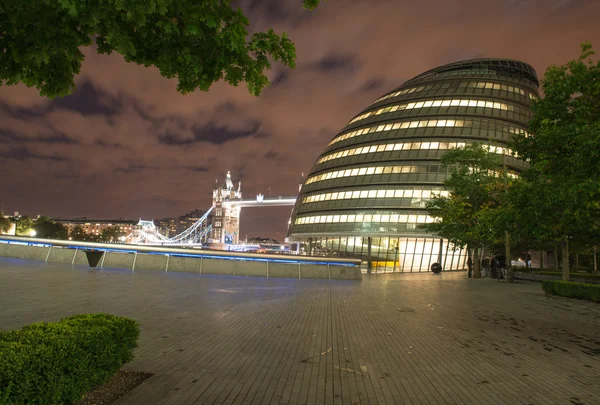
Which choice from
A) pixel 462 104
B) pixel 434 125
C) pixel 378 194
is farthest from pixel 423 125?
pixel 378 194

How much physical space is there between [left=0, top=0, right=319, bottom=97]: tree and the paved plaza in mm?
4713

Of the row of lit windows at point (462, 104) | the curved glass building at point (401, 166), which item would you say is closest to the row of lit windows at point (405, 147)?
the curved glass building at point (401, 166)

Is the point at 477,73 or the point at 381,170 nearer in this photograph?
the point at 381,170

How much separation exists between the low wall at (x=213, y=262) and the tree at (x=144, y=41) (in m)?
21.2

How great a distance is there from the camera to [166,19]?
220 inches

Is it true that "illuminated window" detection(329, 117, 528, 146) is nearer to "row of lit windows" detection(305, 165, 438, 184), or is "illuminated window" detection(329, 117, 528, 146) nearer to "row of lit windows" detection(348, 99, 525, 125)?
"row of lit windows" detection(348, 99, 525, 125)

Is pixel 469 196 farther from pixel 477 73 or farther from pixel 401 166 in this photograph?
pixel 477 73

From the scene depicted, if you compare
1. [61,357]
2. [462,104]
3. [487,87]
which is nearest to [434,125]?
[462,104]

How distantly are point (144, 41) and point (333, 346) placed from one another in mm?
6936

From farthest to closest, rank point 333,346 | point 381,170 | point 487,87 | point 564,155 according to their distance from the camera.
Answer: point 487,87 < point 381,170 < point 564,155 < point 333,346

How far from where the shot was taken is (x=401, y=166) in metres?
59.8

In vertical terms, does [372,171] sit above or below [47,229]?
above

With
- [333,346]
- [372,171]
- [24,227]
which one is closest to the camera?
[333,346]

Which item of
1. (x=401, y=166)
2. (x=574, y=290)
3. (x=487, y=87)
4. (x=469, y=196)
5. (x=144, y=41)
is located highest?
(x=487, y=87)
